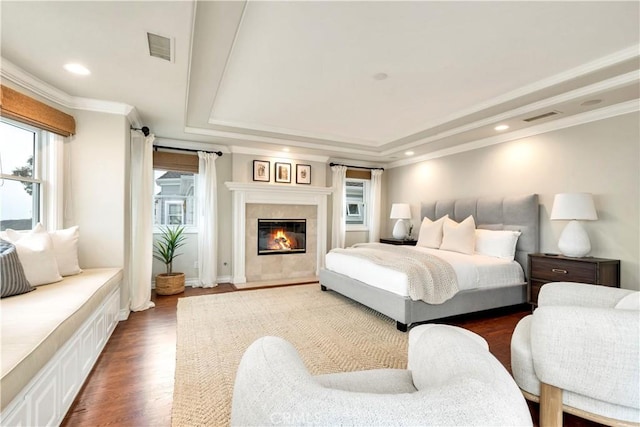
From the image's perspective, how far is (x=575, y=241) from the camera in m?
→ 3.29

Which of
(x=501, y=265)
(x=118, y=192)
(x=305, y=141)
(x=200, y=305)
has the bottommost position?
(x=200, y=305)

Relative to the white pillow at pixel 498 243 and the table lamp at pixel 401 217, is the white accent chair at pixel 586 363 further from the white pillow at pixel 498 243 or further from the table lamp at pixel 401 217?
the table lamp at pixel 401 217

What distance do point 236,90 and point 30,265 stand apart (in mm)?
2332

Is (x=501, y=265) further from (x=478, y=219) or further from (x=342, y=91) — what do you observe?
(x=342, y=91)

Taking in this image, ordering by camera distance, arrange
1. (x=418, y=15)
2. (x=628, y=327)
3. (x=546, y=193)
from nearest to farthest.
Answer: (x=628, y=327), (x=418, y=15), (x=546, y=193)

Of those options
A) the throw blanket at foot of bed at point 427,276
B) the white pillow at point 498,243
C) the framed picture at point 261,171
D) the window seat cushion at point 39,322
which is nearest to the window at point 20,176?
the window seat cushion at point 39,322

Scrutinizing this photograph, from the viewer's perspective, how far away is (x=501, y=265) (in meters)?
3.64

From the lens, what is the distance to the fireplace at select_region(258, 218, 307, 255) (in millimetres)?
5527

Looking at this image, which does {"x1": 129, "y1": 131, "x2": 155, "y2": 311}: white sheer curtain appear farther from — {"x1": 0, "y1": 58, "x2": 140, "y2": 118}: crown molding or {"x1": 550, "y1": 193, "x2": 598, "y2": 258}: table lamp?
{"x1": 550, "y1": 193, "x2": 598, "y2": 258}: table lamp

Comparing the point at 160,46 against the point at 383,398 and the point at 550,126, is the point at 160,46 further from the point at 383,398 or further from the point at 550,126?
the point at 550,126

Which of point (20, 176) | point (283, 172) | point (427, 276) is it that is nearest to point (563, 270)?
point (427, 276)

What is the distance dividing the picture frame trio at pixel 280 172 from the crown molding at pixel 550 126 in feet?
7.61

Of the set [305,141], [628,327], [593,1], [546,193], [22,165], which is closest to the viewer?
[628,327]

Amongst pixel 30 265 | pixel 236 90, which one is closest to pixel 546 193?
pixel 236 90
